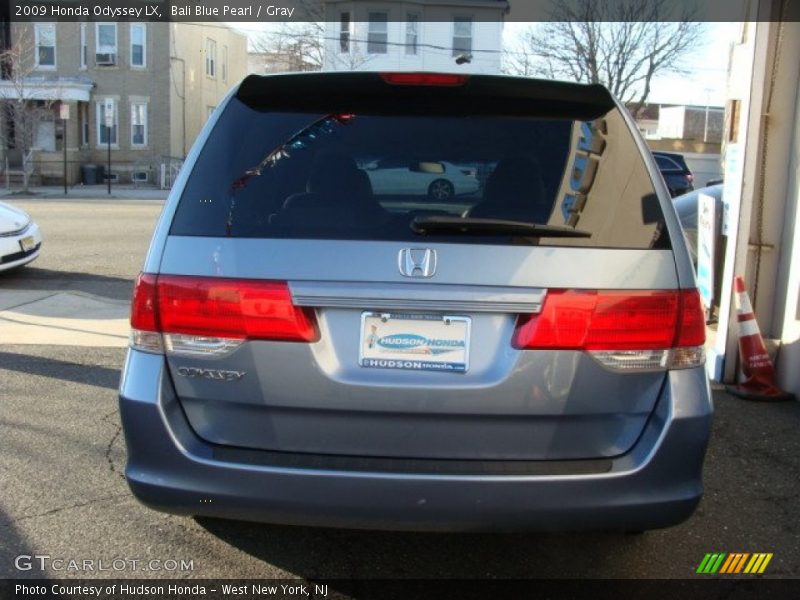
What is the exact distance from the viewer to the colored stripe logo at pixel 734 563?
3.43m

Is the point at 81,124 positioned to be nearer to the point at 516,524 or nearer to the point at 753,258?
the point at 753,258

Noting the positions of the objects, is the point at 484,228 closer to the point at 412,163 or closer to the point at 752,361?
the point at 412,163

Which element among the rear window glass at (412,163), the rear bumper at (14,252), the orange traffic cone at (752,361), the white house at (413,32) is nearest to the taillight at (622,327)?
the rear window glass at (412,163)

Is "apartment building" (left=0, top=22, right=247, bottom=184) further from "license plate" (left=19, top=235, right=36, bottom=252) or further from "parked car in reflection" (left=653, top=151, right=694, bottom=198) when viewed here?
"license plate" (left=19, top=235, right=36, bottom=252)

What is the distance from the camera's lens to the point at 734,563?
3.49 metres

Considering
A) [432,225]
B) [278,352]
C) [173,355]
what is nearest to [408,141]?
[432,225]

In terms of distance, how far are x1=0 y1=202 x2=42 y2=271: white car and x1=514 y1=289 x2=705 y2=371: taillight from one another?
8.71 meters

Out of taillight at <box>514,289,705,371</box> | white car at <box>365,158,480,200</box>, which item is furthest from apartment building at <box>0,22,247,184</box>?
taillight at <box>514,289,705,371</box>

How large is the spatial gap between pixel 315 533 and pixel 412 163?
1.66 m

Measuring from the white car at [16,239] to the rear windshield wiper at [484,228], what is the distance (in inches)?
333

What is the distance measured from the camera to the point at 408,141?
3.01 metres

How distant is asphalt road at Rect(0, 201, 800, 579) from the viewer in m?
3.41

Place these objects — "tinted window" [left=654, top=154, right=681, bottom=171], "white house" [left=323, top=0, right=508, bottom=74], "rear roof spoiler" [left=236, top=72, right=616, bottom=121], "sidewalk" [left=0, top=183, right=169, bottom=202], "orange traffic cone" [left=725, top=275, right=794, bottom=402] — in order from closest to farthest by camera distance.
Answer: "rear roof spoiler" [left=236, top=72, right=616, bottom=121], "orange traffic cone" [left=725, top=275, right=794, bottom=402], "tinted window" [left=654, top=154, right=681, bottom=171], "sidewalk" [left=0, top=183, right=169, bottom=202], "white house" [left=323, top=0, right=508, bottom=74]

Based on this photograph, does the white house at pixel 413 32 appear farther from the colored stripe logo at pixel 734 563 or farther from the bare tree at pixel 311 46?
the colored stripe logo at pixel 734 563
